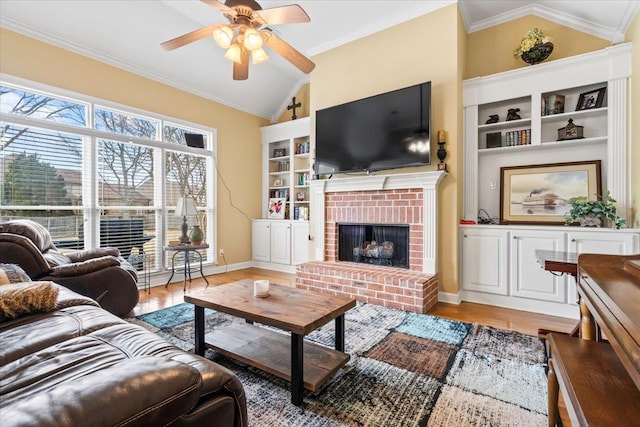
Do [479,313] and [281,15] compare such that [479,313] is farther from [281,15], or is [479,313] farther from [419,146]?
[281,15]

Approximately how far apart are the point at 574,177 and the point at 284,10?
3140 millimetres

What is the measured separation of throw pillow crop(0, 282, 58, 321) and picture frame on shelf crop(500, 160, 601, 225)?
384 cm

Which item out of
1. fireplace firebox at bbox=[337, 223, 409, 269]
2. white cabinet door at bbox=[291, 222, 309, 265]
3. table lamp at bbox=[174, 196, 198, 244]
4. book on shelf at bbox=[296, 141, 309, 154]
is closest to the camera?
fireplace firebox at bbox=[337, 223, 409, 269]

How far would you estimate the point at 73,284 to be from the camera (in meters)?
2.32

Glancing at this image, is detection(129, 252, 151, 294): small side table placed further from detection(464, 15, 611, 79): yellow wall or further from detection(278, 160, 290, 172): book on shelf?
detection(464, 15, 611, 79): yellow wall

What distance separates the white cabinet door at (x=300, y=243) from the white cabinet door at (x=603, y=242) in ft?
10.3

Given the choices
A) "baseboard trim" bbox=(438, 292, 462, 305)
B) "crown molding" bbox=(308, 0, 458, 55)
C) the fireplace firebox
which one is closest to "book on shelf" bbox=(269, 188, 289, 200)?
the fireplace firebox

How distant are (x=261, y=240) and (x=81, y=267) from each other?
116 inches

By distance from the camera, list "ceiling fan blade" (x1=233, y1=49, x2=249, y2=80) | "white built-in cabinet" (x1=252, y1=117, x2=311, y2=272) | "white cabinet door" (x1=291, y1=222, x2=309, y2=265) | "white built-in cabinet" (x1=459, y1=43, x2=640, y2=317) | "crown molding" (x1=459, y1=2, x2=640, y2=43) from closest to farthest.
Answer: "ceiling fan blade" (x1=233, y1=49, x2=249, y2=80) → "white built-in cabinet" (x1=459, y1=43, x2=640, y2=317) → "crown molding" (x1=459, y1=2, x2=640, y2=43) → "white cabinet door" (x1=291, y1=222, x2=309, y2=265) → "white built-in cabinet" (x1=252, y1=117, x2=311, y2=272)

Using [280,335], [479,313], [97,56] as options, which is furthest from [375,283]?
[97,56]

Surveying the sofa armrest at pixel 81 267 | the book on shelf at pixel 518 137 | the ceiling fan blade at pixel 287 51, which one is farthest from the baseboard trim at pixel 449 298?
the sofa armrest at pixel 81 267

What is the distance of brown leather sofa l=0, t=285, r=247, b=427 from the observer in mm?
589

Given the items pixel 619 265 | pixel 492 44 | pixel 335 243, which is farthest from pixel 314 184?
pixel 619 265

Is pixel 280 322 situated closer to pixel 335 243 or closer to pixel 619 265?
pixel 619 265
